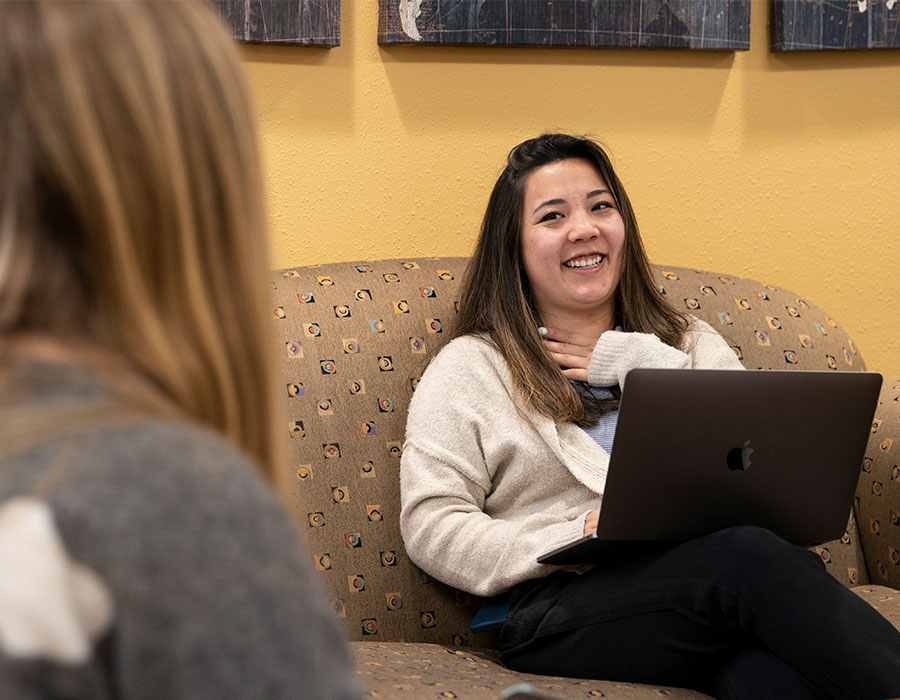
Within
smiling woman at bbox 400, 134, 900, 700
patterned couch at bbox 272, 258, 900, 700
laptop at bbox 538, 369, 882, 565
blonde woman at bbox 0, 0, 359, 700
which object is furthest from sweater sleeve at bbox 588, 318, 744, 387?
blonde woman at bbox 0, 0, 359, 700

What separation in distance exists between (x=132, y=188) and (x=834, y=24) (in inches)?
79.5

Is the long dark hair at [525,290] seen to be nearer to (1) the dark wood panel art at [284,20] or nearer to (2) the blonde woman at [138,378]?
(1) the dark wood panel art at [284,20]

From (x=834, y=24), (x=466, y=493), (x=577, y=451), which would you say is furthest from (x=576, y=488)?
(x=834, y=24)

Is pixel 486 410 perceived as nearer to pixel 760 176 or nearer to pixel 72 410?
pixel 760 176

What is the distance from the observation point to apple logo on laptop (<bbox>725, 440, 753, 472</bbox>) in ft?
4.59

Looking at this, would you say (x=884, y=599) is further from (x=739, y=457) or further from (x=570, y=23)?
(x=570, y=23)

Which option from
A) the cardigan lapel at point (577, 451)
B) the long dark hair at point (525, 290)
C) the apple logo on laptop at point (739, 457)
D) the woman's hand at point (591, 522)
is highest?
the long dark hair at point (525, 290)

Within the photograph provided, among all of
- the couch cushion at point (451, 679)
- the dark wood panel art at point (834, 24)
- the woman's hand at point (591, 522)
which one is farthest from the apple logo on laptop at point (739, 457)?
the dark wood panel art at point (834, 24)

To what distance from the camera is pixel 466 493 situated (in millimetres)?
1647

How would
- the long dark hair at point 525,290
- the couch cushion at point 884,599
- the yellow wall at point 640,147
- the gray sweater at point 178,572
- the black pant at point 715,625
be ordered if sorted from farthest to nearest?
the yellow wall at point 640,147 < the long dark hair at point 525,290 < the couch cushion at point 884,599 < the black pant at point 715,625 < the gray sweater at point 178,572

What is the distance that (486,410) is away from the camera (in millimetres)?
1703

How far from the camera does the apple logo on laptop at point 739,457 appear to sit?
4.59 ft

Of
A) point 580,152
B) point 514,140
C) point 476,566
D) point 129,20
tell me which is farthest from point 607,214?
point 129,20

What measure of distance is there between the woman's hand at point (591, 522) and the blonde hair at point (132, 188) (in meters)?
1.00
